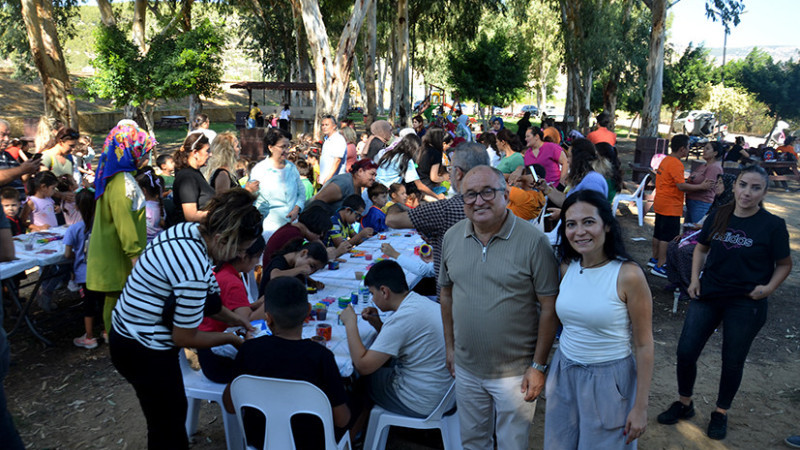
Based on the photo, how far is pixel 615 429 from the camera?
2.44 meters

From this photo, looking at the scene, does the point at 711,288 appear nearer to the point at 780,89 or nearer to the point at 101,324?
the point at 101,324

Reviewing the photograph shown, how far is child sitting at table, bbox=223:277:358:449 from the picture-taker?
2584 mm

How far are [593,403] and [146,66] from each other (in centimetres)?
1503

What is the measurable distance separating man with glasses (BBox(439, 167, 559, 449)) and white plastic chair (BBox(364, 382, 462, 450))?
0.43 m

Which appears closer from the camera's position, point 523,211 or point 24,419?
point 24,419

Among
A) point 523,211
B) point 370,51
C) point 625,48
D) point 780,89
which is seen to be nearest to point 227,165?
point 523,211

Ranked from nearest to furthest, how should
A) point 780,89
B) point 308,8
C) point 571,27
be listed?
point 308,8
point 571,27
point 780,89

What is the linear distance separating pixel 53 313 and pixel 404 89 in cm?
1849

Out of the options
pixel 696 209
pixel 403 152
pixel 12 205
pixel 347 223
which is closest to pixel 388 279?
pixel 347 223

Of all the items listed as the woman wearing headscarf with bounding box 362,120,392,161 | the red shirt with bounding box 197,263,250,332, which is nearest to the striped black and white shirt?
the red shirt with bounding box 197,263,250,332

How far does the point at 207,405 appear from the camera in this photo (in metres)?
4.26

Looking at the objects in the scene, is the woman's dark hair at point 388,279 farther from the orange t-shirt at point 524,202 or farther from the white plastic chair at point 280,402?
the orange t-shirt at point 524,202

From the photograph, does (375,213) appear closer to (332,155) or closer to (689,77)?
(332,155)

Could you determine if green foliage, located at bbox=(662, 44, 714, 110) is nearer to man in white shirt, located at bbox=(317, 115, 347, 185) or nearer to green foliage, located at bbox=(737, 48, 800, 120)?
green foliage, located at bbox=(737, 48, 800, 120)
